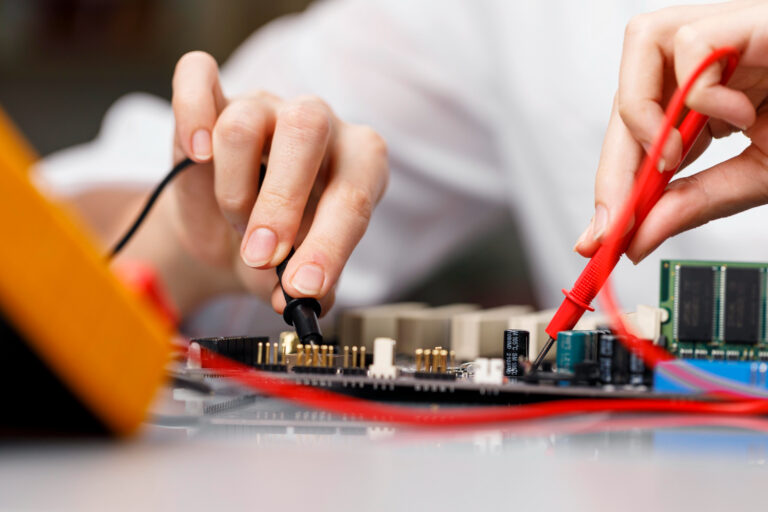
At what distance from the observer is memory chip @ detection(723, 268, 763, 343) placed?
40 cm

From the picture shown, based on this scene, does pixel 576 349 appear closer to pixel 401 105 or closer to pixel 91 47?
pixel 401 105

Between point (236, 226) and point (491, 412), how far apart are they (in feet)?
0.97

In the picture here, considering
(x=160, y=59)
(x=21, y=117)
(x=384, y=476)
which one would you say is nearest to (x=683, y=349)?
(x=384, y=476)

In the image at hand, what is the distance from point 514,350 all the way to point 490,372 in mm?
36

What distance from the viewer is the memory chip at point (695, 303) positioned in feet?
1.34

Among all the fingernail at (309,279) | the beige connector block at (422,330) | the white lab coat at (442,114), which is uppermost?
the white lab coat at (442,114)

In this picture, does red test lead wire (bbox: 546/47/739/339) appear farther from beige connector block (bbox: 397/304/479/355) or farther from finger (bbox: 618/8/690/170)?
beige connector block (bbox: 397/304/479/355)

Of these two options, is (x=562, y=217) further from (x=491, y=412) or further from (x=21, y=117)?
(x=21, y=117)

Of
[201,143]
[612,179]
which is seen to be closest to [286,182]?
[201,143]

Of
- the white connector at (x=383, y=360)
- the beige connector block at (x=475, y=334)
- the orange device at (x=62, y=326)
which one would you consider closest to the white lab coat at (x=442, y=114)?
the beige connector block at (x=475, y=334)

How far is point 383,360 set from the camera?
39 centimetres

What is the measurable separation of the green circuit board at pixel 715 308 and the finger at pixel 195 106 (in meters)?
0.35

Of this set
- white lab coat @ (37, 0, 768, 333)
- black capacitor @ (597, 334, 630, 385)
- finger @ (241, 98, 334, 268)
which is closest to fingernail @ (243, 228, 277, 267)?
finger @ (241, 98, 334, 268)

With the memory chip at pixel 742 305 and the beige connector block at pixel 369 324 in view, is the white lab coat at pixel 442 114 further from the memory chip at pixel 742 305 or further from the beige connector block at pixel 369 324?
the memory chip at pixel 742 305
